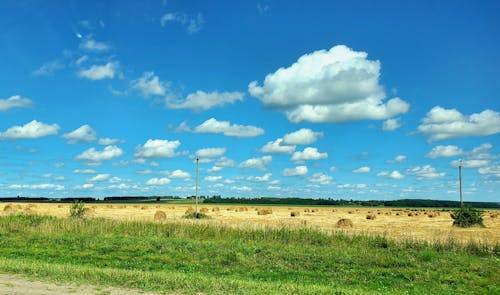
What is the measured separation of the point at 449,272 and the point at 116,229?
2104 cm

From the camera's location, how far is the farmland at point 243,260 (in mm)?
14703

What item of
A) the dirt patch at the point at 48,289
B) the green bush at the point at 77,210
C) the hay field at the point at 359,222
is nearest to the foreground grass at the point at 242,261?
the dirt patch at the point at 48,289

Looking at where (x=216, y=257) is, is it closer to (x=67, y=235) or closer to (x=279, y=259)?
(x=279, y=259)

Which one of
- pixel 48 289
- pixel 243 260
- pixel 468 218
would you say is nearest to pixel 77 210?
pixel 243 260

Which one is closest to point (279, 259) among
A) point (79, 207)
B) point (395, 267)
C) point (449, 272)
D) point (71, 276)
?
point (395, 267)

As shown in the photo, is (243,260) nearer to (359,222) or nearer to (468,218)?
(359,222)

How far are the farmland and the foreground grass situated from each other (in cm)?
3

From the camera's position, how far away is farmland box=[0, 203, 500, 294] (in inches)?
579

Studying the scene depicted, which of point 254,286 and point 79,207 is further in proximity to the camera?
point 79,207

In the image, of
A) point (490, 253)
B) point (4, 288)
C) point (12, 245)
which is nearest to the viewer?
point (4, 288)

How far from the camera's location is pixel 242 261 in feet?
65.7

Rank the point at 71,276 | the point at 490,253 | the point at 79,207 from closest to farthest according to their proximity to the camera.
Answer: the point at 71,276
the point at 490,253
the point at 79,207

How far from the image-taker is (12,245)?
25.1m

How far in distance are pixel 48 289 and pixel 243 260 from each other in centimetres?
917
